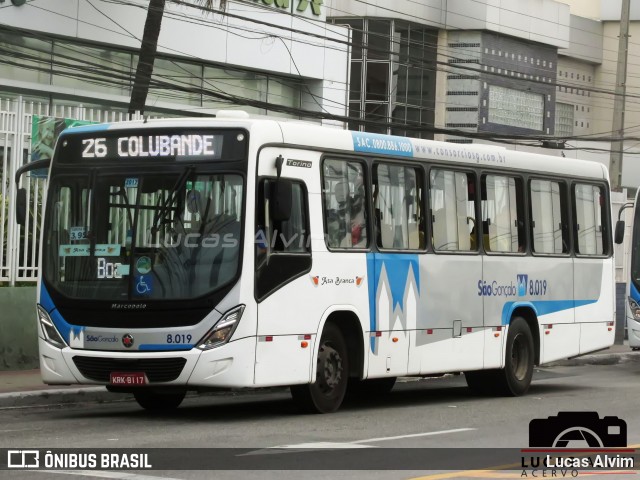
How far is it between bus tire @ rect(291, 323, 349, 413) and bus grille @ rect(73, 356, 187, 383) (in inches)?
61.0

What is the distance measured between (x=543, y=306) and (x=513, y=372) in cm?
111

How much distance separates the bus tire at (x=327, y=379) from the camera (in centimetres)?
1456

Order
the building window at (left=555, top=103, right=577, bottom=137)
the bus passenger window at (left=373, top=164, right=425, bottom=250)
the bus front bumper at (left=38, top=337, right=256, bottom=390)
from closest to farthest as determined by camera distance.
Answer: the bus front bumper at (left=38, top=337, right=256, bottom=390), the bus passenger window at (left=373, top=164, right=425, bottom=250), the building window at (left=555, top=103, right=577, bottom=137)

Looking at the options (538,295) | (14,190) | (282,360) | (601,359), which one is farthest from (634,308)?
(282,360)

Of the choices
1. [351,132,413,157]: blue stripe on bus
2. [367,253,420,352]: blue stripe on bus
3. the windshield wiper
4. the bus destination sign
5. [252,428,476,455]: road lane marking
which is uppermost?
[351,132,413,157]: blue stripe on bus

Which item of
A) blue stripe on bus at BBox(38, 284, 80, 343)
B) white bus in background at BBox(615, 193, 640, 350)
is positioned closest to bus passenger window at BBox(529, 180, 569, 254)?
white bus in background at BBox(615, 193, 640, 350)

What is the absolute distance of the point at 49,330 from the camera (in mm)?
14258

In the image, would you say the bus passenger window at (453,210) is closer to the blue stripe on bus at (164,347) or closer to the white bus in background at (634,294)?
the blue stripe on bus at (164,347)

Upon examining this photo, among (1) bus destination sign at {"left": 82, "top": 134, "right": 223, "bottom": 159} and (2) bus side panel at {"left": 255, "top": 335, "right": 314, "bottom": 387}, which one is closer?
(2) bus side panel at {"left": 255, "top": 335, "right": 314, "bottom": 387}

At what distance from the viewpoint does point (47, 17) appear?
28484mm

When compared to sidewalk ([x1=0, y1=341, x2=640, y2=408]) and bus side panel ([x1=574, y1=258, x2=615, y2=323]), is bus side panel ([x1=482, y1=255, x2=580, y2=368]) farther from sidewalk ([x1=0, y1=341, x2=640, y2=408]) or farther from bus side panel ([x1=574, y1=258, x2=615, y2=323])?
sidewalk ([x1=0, y1=341, x2=640, y2=408])

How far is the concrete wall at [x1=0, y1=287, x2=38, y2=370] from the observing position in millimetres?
19422

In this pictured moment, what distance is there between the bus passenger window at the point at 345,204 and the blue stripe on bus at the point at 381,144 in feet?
0.78

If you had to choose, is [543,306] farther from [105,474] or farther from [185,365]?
[105,474]
